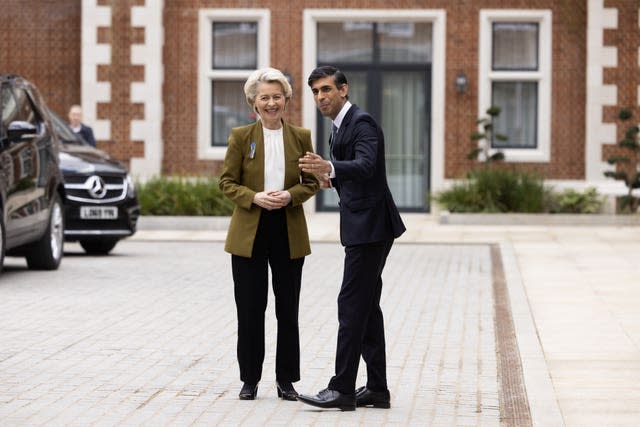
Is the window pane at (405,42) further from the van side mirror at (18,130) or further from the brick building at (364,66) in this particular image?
the van side mirror at (18,130)

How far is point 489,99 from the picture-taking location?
26344mm

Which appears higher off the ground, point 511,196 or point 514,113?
point 514,113

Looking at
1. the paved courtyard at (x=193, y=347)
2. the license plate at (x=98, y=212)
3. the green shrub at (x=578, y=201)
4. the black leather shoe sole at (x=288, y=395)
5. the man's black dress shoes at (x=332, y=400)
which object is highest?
the license plate at (x=98, y=212)

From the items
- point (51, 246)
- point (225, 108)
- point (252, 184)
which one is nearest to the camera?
point (252, 184)

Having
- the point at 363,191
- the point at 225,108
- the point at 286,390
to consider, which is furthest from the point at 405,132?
the point at 363,191

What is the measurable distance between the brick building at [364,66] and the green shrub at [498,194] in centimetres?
120

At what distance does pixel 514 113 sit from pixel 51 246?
41.7 ft

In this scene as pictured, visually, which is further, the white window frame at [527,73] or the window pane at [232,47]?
the window pane at [232,47]

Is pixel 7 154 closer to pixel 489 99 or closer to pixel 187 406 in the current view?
pixel 187 406

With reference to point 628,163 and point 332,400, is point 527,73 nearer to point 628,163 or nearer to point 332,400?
point 628,163

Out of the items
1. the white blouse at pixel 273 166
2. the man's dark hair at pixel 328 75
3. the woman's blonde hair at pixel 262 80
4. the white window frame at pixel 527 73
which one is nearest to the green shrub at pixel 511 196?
the white window frame at pixel 527 73

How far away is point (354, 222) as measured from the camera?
24.9 feet

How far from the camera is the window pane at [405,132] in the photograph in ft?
88.6

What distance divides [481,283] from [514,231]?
320 inches
